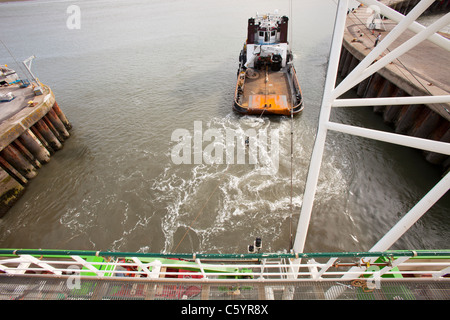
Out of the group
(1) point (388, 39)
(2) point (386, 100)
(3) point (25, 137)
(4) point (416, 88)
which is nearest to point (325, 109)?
(2) point (386, 100)

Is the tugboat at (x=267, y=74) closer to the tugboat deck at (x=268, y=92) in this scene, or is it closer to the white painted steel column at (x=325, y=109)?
the tugboat deck at (x=268, y=92)

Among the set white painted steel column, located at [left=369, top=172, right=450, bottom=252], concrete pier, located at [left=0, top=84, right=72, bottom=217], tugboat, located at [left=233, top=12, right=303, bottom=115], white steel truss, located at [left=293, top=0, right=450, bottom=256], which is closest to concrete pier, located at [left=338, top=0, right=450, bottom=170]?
tugboat, located at [left=233, top=12, right=303, bottom=115]

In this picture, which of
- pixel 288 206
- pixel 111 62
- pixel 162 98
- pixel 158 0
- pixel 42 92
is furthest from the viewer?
pixel 158 0

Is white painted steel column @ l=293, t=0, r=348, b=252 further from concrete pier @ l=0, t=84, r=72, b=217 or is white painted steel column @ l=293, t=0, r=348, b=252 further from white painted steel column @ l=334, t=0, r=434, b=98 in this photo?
concrete pier @ l=0, t=84, r=72, b=217

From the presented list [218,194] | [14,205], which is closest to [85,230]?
[14,205]

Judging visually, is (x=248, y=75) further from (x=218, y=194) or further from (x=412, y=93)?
(x=218, y=194)

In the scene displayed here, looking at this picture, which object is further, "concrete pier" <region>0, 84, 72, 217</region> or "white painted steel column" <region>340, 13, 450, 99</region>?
"concrete pier" <region>0, 84, 72, 217</region>
